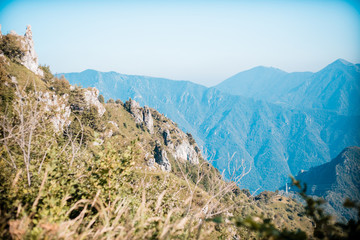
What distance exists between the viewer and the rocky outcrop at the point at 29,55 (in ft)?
210

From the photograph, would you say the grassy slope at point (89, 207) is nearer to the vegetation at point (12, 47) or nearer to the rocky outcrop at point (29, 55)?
the vegetation at point (12, 47)

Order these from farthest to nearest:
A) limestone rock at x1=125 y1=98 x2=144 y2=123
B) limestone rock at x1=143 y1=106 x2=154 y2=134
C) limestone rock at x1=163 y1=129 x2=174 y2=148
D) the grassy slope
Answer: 1. limestone rock at x1=163 y1=129 x2=174 y2=148
2. limestone rock at x1=143 y1=106 x2=154 y2=134
3. limestone rock at x1=125 y1=98 x2=144 y2=123
4. the grassy slope

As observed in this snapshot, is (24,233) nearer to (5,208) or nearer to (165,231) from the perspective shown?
(5,208)

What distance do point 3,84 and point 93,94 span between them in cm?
4693

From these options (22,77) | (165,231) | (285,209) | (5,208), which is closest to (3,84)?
(22,77)

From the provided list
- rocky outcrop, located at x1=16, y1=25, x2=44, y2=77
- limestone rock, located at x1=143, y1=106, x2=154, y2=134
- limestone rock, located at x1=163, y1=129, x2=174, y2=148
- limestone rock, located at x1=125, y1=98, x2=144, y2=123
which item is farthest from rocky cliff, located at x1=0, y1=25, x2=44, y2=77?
limestone rock, located at x1=163, y1=129, x2=174, y2=148

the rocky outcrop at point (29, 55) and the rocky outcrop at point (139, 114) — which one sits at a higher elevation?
the rocky outcrop at point (29, 55)

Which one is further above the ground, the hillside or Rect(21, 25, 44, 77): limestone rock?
Rect(21, 25, 44, 77): limestone rock

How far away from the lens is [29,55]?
6638 cm

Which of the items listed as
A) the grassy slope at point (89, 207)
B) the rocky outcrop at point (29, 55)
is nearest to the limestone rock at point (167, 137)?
the rocky outcrop at point (29, 55)

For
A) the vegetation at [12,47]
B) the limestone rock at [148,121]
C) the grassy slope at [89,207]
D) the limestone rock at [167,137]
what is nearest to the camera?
the grassy slope at [89,207]

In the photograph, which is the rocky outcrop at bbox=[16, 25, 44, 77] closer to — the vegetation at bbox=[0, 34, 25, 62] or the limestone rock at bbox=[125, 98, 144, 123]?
the vegetation at bbox=[0, 34, 25, 62]

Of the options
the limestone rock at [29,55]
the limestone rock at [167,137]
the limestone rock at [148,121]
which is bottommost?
the limestone rock at [167,137]

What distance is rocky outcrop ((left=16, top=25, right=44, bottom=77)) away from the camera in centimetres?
6388
